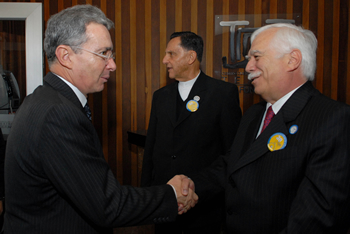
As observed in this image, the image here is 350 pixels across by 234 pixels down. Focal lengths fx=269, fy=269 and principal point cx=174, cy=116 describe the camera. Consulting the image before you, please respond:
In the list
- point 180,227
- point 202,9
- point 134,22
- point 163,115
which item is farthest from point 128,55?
point 180,227

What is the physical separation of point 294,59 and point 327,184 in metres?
0.62

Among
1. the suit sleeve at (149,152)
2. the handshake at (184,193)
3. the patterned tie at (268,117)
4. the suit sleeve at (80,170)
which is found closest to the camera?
the suit sleeve at (80,170)

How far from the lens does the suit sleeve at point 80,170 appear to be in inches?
40.2

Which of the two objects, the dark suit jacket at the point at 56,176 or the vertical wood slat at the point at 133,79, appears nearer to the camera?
the dark suit jacket at the point at 56,176

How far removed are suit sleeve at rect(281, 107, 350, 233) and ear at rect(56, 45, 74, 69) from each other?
3.78 ft

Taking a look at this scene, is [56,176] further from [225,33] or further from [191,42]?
[225,33]

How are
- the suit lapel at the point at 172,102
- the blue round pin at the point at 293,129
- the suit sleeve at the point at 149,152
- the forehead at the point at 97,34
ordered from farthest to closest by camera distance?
the suit sleeve at the point at 149,152 → the suit lapel at the point at 172,102 → the forehead at the point at 97,34 → the blue round pin at the point at 293,129

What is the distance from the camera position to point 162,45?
3.63 metres

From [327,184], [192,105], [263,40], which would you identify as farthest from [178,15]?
[327,184]

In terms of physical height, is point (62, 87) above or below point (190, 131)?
above

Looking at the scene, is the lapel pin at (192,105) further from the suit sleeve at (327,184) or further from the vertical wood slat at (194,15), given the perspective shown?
the vertical wood slat at (194,15)

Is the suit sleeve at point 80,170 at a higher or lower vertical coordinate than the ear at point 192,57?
lower

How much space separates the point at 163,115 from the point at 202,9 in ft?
6.09

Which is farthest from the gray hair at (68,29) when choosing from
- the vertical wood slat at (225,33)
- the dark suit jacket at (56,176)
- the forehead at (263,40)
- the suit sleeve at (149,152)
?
the vertical wood slat at (225,33)
